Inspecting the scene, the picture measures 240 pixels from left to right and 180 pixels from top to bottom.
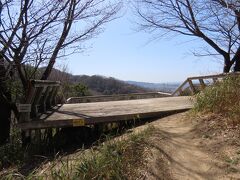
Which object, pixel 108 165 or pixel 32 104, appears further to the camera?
pixel 32 104

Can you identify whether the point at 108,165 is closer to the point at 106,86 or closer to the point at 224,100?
the point at 224,100

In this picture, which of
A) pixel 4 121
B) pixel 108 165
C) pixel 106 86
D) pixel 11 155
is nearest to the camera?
pixel 108 165

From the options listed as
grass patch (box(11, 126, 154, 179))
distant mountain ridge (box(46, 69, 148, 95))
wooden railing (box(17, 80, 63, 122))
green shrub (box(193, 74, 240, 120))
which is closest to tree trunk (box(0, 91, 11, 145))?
wooden railing (box(17, 80, 63, 122))

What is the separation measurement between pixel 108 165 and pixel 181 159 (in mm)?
1240

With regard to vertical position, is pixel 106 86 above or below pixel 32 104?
above

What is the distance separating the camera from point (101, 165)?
493 centimetres

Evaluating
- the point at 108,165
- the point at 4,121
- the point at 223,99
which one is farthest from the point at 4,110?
the point at 108,165

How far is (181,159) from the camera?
5.72 meters

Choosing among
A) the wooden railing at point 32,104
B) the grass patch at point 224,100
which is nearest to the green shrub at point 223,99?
the grass patch at point 224,100

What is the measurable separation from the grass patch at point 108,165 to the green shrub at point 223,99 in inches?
79.5

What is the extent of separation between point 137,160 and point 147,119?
3.75 m

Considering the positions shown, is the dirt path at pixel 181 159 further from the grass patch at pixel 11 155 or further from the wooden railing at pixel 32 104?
the grass patch at pixel 11 155

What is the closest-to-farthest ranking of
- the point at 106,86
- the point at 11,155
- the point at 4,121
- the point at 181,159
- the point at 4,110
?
the point at 181,159 < the point at 11,155 < the point at 4,121 < the point at 4,110 < the point at 106,86

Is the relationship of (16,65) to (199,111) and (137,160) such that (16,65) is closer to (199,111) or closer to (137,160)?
(199,111)
